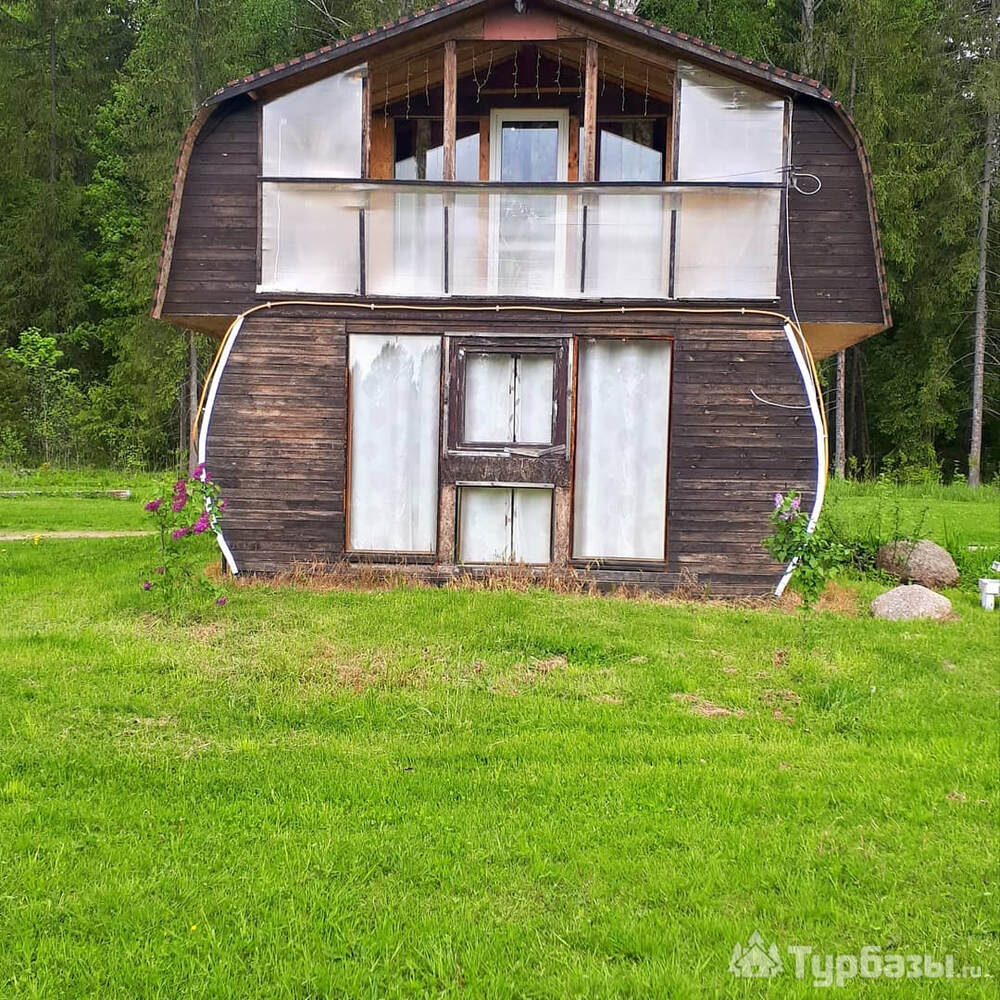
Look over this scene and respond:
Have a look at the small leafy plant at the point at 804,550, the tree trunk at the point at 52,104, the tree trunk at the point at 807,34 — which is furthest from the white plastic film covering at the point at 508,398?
the tree trunk at the point at 52,104

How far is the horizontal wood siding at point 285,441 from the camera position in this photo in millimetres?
9938

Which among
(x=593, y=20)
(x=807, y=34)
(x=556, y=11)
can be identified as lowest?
(x=593, y=20)

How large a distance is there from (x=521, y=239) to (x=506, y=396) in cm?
169

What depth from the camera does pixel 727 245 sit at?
9.69m

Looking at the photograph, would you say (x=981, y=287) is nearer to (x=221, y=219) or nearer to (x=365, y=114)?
(x=365, y=114)

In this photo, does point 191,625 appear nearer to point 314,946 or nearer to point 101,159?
point 314,946

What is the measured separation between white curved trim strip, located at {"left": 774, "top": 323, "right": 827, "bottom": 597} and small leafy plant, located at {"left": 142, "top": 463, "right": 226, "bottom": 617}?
5852mm

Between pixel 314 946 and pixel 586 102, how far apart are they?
28.8ft

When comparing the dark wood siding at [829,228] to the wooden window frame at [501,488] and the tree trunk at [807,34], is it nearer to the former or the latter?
the wooden window frame at [501,488]

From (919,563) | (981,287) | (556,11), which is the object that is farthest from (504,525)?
(981,287)

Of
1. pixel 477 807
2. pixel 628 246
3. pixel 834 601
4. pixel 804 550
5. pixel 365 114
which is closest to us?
pixel 477 807

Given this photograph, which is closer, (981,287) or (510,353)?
(510,353)

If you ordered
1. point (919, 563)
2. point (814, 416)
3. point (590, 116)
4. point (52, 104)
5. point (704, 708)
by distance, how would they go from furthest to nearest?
point (52, 104) → point (919, 563) → point (590, 116) → point (814, 416) → point (704, 708)

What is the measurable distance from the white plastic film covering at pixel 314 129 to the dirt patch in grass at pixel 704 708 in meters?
6.75
